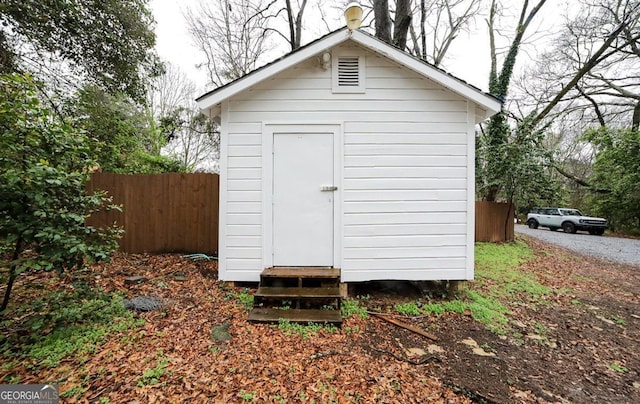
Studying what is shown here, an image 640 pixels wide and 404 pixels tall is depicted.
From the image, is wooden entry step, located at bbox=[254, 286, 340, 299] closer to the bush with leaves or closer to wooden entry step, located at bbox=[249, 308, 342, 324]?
wooden entry step, located at bbox=[249, 308, 342, 324]

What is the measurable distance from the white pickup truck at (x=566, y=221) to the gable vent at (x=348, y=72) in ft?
55.1

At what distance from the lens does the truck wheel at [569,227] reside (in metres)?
14.4

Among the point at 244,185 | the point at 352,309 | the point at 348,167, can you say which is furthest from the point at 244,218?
the point at 352,309

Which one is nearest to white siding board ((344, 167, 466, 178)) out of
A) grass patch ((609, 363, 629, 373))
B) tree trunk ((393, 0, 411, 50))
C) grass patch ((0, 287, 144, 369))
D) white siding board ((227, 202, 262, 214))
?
white siding board ((227, 202, 262, 214))

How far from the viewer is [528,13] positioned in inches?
411

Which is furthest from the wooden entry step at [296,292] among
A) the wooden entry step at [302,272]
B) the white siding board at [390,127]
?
the white siding board at [390,127]

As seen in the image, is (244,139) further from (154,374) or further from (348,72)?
(154,374)

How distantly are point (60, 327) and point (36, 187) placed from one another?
4.63 feet

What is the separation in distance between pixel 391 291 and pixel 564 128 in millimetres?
21432

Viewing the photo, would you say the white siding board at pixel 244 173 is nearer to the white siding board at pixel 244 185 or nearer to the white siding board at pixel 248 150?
the white siding board at pixel 244 185

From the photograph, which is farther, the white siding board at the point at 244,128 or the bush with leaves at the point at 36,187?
the white siding board at the point at 244,128

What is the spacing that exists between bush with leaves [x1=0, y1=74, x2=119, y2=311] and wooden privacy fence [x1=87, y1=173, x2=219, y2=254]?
9.13ft

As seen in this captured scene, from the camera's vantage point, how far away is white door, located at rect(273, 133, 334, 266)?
401 cm

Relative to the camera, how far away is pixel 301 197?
4023mm
